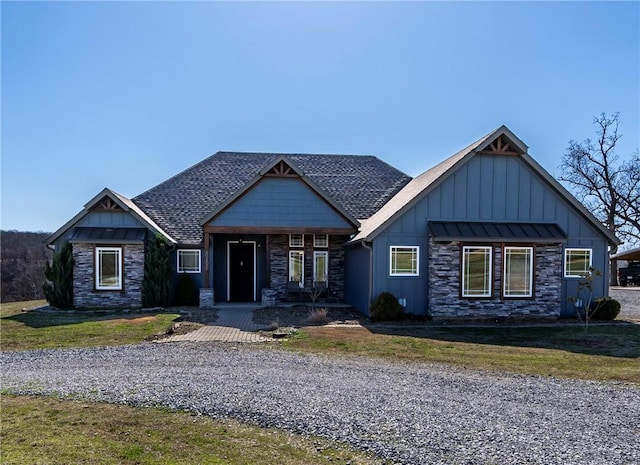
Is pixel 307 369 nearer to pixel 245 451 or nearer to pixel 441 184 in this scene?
pixel 245 451

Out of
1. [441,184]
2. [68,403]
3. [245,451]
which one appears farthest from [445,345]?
[68,403]

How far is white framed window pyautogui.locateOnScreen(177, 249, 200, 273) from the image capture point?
18906 mm

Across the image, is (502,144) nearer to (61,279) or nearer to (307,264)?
(307,264)

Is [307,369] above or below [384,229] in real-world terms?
below

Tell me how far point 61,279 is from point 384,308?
39.4 feet

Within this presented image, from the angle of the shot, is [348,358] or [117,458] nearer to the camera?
[117,458]

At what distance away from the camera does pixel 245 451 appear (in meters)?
4.79

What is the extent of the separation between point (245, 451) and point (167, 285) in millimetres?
13924


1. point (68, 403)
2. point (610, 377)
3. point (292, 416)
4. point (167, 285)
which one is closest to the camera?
point (292, 416)

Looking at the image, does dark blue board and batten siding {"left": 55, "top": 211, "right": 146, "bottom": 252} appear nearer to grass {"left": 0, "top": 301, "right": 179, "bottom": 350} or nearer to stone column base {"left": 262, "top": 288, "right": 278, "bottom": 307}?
grass {"left": 0, "top": 301, "right": 179, "bottom": 350}

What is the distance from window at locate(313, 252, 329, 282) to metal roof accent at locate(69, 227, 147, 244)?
6862 millimetres

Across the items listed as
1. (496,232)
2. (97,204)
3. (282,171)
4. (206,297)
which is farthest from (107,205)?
(496,232)

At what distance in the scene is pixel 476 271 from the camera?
15.1m

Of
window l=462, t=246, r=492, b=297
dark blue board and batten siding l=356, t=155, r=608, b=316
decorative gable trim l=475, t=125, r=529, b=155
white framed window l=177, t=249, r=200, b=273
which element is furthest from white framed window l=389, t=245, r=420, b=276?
white framed window l=177, t=249, r=200, b=273
